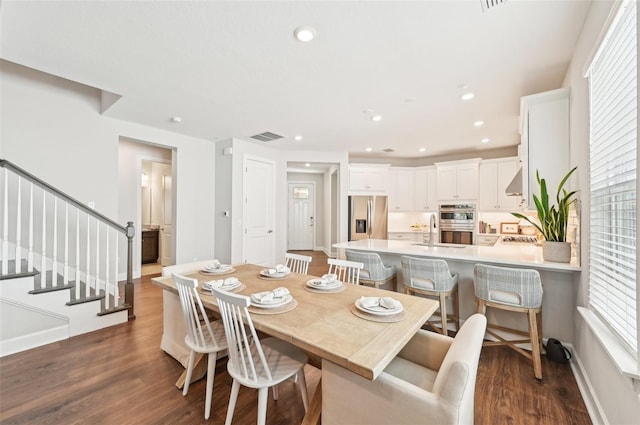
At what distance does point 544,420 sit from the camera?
171 centimetres

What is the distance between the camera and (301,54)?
2324mm

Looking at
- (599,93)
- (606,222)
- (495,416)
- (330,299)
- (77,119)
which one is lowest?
(495,416)

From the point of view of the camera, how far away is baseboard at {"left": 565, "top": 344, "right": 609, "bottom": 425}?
1.63 meters

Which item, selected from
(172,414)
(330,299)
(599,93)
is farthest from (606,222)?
(172,414)

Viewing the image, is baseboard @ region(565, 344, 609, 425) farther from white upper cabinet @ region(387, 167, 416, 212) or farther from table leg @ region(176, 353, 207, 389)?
white upper cabinet @ region(387, 167, 416, 212)

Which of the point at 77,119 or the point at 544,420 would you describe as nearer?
the point at 544,420

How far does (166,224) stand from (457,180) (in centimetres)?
648

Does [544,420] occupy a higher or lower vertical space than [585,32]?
lower

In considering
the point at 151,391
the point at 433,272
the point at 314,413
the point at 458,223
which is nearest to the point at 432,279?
the point at 433,272

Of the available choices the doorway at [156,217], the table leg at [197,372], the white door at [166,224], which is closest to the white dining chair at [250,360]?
the table leg at [197,372]

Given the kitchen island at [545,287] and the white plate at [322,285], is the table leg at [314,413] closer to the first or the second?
the white plate at [322,285]

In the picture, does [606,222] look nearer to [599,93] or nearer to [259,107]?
[599,93]

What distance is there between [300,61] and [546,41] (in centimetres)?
199

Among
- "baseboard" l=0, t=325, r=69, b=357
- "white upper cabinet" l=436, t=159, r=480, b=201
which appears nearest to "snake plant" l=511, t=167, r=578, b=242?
"white upper cabinet" l=436, t=159, r=480, b=201
